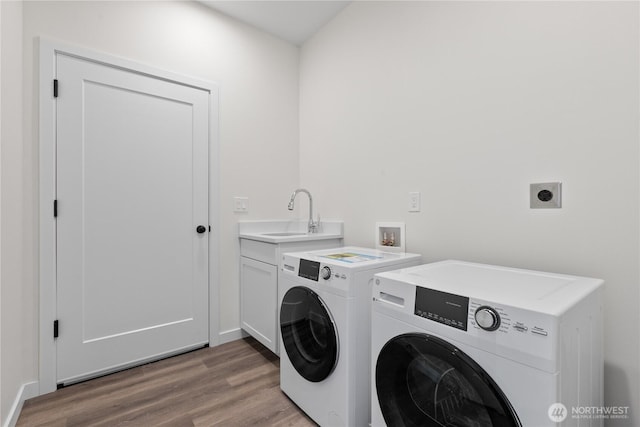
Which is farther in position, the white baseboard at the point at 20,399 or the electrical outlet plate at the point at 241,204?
the electrical outlet plate at the point at 241,204

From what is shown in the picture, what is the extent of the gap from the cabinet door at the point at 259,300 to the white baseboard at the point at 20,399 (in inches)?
47.0

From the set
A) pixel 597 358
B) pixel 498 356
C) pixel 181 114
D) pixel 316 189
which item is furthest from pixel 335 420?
pixel 181 114

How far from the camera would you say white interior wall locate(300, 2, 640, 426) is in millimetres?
1071

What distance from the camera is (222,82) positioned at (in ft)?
7.50

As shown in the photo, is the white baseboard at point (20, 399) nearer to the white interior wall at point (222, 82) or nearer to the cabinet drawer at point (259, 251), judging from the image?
the white interior wall at point (222, 82)

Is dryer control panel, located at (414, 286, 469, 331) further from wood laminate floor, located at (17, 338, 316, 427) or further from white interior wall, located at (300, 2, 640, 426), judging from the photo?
wood laminate floor, located at (17, 338, 316, 427)

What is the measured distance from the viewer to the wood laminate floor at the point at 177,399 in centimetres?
141

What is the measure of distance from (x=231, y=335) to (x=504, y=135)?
226 centimetres

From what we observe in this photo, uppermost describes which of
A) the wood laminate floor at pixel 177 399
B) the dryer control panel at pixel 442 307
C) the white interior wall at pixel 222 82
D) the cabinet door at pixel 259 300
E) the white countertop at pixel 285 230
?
the white interior wall at pixel 222 82

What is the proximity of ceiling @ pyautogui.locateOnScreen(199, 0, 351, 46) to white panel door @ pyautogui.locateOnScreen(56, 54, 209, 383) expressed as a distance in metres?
0.73

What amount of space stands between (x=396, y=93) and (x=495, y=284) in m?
1.32

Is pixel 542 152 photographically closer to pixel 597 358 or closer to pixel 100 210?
pixel 597 358

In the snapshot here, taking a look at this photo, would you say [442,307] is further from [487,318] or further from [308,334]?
[308,334]

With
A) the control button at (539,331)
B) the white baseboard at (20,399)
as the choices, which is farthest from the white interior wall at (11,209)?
the control button at (539,331)
